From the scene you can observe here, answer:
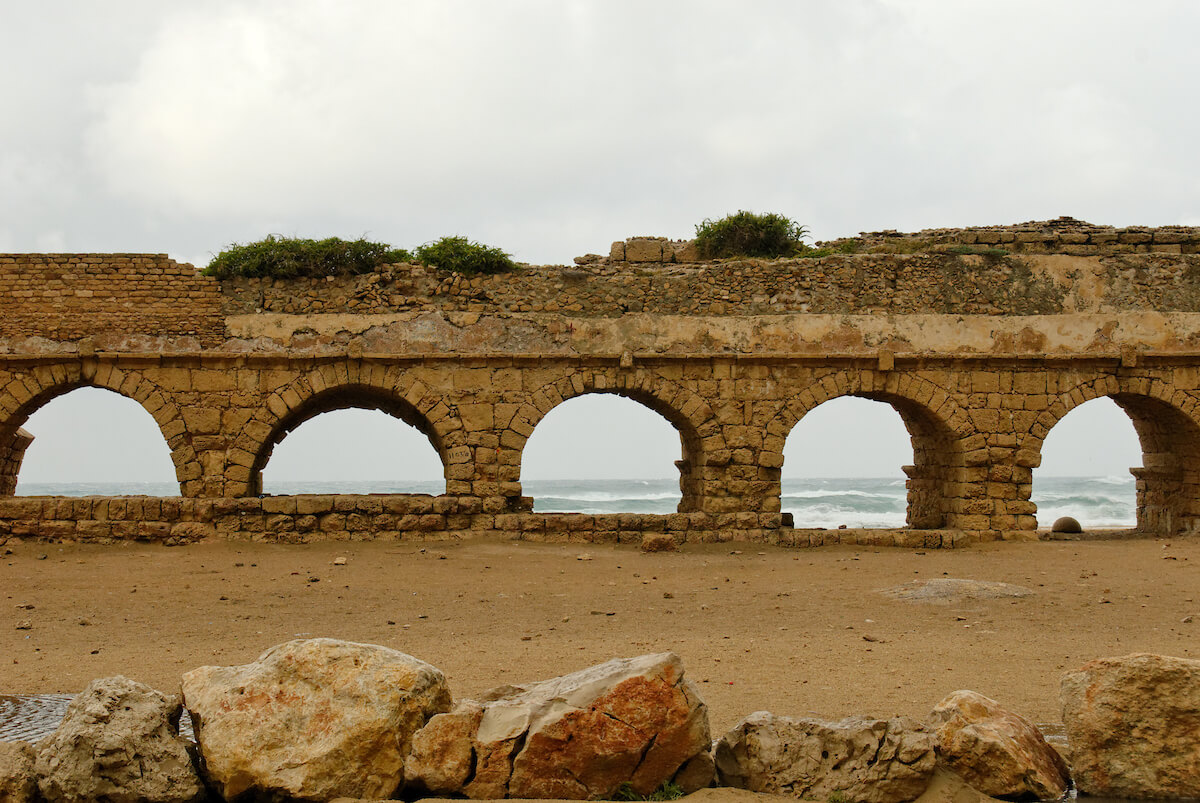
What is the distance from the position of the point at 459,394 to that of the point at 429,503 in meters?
1.40

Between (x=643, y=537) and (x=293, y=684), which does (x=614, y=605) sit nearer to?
(x=643, y=537)

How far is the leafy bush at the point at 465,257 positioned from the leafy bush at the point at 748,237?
3.07 meters

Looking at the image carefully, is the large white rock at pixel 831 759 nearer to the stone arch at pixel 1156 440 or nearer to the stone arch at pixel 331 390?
the stone arch at pixel 331 390

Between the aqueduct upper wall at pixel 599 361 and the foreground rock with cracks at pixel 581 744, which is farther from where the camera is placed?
the aqueduct upper wall at pixel 599 361

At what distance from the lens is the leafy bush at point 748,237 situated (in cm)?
1421

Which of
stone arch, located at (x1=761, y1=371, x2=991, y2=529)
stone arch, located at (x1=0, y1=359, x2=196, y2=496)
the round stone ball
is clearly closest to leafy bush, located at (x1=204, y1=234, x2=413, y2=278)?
stone arch, located at (x1=0, y1=359, x2=196, y2=496)

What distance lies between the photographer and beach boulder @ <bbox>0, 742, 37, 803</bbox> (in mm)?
3504

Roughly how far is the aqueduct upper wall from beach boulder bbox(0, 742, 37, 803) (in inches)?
326

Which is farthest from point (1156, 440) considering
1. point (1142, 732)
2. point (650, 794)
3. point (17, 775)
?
point (17, 775)

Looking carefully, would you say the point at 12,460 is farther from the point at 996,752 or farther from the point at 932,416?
the point at 996,752

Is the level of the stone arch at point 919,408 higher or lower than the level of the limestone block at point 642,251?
lower

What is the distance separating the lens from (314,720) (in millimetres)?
3736

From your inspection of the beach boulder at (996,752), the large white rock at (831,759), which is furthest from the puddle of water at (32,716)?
the beach boulder at (996,752)

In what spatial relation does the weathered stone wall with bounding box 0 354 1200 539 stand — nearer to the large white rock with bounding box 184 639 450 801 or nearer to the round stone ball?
the round stone ball
